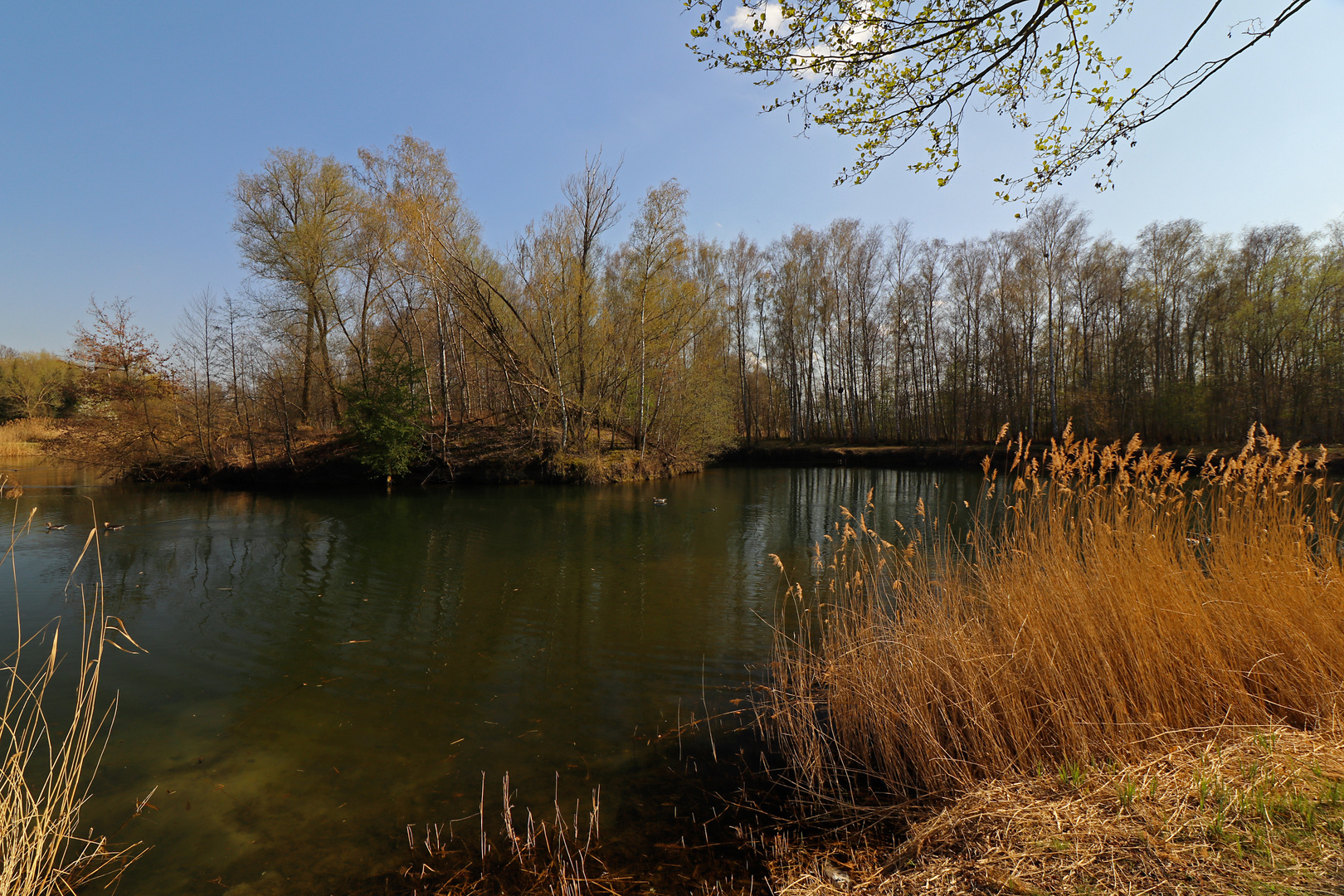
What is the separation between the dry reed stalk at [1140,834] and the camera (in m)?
2.09

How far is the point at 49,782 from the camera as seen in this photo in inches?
109

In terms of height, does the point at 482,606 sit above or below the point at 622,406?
below

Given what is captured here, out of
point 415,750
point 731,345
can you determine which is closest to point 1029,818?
point 415,750

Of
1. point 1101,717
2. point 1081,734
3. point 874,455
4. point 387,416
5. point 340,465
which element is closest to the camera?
point 1081,734

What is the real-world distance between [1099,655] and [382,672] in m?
6.04

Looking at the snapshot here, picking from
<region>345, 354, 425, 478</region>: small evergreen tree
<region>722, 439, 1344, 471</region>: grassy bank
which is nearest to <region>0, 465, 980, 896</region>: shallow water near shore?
<region>345, 354, 425, 478</region>: small evergreen tree

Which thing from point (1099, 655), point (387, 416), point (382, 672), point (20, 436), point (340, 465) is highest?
point (387, 416)

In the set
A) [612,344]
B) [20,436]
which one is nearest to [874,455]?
[612,344]

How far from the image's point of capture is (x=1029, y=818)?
2576 millimetres

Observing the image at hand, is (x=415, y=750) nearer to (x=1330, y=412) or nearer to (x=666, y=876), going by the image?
(x=666, y=876)

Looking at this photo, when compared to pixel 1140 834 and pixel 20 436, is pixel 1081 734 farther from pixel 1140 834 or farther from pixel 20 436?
pixel 20 436

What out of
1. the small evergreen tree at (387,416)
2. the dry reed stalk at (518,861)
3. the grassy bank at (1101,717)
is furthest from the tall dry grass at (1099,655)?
the small evergreen tree at (387,416)

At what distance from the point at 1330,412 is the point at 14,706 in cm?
3867

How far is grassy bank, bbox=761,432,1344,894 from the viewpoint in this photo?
7.52 feet
